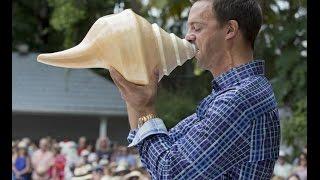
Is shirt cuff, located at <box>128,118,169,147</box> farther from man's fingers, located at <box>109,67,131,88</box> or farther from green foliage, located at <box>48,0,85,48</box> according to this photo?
green foliage, located at <box>48,0,85,48</box>

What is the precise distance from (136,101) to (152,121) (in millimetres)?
50

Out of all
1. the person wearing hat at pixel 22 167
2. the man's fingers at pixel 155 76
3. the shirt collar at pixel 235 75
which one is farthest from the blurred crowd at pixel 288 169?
the man's fingers at pixel 155 76

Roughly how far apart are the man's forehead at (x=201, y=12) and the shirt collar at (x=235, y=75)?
0.12 meters

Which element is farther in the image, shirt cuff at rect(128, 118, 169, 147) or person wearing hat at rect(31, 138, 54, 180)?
person wearing hat at rect(31, 138, 54, 180)

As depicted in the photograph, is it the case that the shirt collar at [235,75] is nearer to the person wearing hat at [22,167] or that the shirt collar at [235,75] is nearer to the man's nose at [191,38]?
the man's nose at [191,38]

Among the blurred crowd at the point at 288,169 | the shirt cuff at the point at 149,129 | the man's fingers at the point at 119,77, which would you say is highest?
the blurred crowd at the point at 288,169

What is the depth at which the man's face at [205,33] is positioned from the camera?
4.87 feet

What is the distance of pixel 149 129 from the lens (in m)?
1.42

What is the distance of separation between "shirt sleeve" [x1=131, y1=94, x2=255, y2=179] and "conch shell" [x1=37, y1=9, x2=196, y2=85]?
0.40ft

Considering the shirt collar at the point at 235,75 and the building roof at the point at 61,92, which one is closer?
the shirt collar at the point at 235,75

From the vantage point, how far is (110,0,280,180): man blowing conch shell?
1.39 metres

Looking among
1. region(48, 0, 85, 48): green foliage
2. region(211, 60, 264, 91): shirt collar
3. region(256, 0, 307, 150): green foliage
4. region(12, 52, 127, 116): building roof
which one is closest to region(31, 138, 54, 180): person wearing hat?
region(256, 0, 307, 150): green foliage
